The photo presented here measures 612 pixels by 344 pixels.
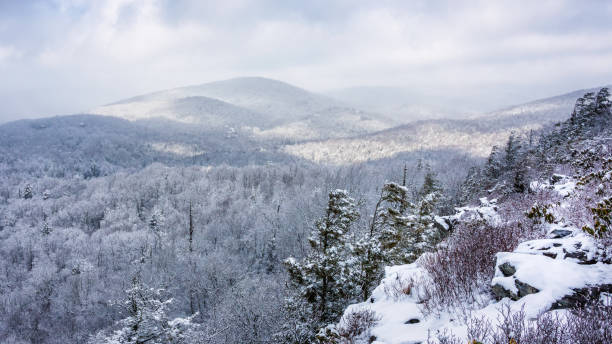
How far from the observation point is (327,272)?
11.5m

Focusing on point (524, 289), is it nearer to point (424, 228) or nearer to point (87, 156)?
point (424, 228)

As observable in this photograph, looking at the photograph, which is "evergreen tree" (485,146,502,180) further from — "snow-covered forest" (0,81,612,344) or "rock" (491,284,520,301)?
"rock" (491,284,520,301)

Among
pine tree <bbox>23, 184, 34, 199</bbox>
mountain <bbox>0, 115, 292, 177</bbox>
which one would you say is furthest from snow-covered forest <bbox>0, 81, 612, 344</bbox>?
mountain <bbox>0, 115, 292, 177</bbox>

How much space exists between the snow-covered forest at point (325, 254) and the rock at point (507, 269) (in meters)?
0.02

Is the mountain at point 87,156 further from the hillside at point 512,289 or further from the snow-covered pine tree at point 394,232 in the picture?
the hillside at point 512,289

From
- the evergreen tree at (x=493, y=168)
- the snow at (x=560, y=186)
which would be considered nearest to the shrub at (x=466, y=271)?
the snow at (x=560, y=186)

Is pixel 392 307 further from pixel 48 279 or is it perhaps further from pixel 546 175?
pixel 48 279

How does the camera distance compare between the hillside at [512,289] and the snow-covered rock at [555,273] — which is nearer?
the hillside at [512,289]

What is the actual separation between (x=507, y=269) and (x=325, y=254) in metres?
7.39

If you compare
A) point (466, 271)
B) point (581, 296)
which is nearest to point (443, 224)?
point (466, 271)

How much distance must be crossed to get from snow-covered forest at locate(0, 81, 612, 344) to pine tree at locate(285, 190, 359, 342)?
0.20 ft

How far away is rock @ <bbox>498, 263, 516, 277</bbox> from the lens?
5.25m

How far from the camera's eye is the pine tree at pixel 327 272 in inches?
451

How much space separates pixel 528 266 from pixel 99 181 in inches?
4738
